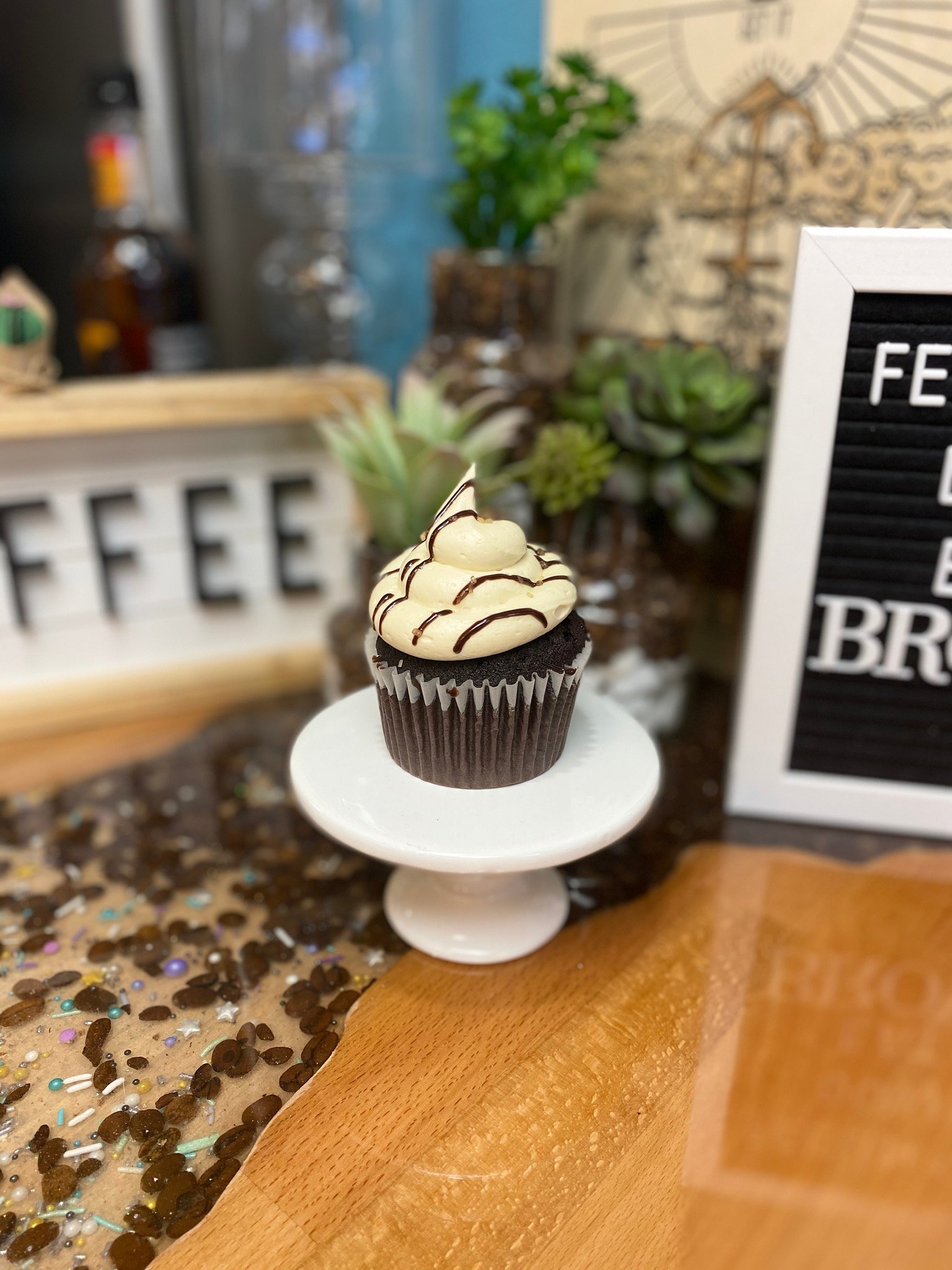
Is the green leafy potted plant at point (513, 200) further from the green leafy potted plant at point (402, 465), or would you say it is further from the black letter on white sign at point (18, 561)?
the black letter on white sign at point (18, 561)

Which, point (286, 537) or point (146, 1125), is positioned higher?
→ point (286, 537)

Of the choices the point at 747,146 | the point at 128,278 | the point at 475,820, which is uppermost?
the point at 747,146

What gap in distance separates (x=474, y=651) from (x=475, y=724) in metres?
0.05

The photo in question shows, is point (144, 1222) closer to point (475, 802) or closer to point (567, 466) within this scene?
point (475, 802)

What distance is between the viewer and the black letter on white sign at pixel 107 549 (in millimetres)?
Result: 865

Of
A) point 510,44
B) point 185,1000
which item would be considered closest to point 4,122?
point 510,44

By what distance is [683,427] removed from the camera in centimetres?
75

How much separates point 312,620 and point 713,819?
1.52ft

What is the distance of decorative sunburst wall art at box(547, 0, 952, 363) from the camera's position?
28.6 inches

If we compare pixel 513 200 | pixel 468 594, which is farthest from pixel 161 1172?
pixel 513 200

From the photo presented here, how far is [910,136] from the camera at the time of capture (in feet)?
2.39

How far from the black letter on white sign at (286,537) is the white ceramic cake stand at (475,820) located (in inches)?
12.1

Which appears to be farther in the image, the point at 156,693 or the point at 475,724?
the point at 156,693

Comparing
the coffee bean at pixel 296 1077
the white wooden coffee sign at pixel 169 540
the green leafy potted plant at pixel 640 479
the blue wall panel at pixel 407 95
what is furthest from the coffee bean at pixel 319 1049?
the blue wall panel at pixel 407 95
